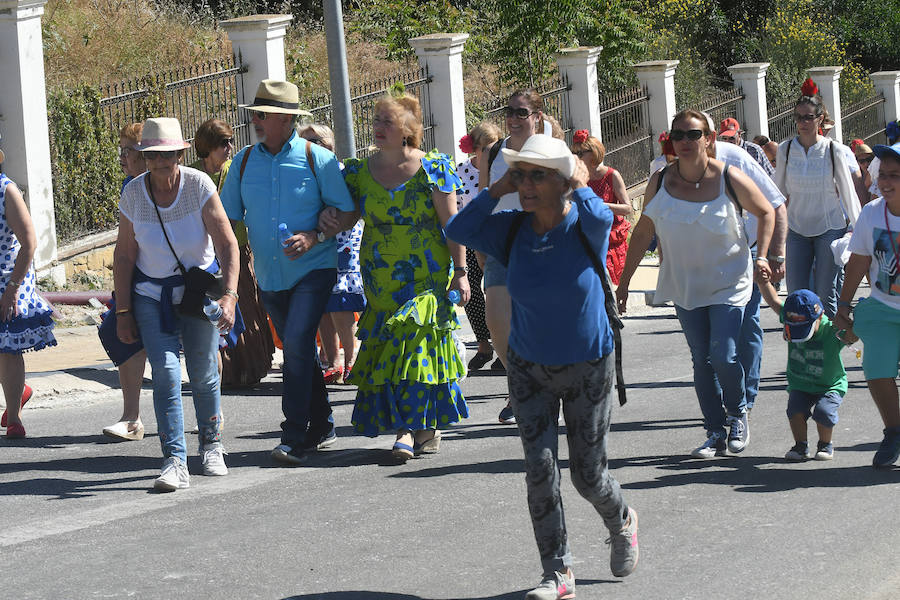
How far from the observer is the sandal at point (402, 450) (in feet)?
26.3

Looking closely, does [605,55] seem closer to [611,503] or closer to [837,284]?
[837,284]

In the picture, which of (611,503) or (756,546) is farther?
(756,546)

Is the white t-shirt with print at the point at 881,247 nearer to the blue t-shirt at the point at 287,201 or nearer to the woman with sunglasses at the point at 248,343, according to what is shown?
the blue t-shirt at the point at 287,201

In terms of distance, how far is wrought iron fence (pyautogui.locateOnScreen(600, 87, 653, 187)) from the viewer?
24.2 m

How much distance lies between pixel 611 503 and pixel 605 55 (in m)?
23.0

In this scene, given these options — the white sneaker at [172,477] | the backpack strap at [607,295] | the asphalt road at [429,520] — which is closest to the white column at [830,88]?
the asphalt road at [429,520]

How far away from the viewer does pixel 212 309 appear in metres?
7.47

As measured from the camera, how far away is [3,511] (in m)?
7.07

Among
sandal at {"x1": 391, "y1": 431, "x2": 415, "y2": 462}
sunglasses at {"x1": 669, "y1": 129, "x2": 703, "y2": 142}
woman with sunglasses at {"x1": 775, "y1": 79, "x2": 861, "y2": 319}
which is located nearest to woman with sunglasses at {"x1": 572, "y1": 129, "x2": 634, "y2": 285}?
woman with sunglasses at {"x1": 775, "y1": 79, "x2": 861, "y2": 319}

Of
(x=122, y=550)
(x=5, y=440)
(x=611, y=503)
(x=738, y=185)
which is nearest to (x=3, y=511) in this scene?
(x=122, y=550)

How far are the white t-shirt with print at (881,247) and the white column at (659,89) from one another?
17.3 metres

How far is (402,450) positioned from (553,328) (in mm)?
2816

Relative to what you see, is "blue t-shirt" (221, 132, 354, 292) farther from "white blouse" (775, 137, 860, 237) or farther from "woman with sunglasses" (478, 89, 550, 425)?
"white blouse" (775, 137, 860, 237)

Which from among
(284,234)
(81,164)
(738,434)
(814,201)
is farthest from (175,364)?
(81,164)
